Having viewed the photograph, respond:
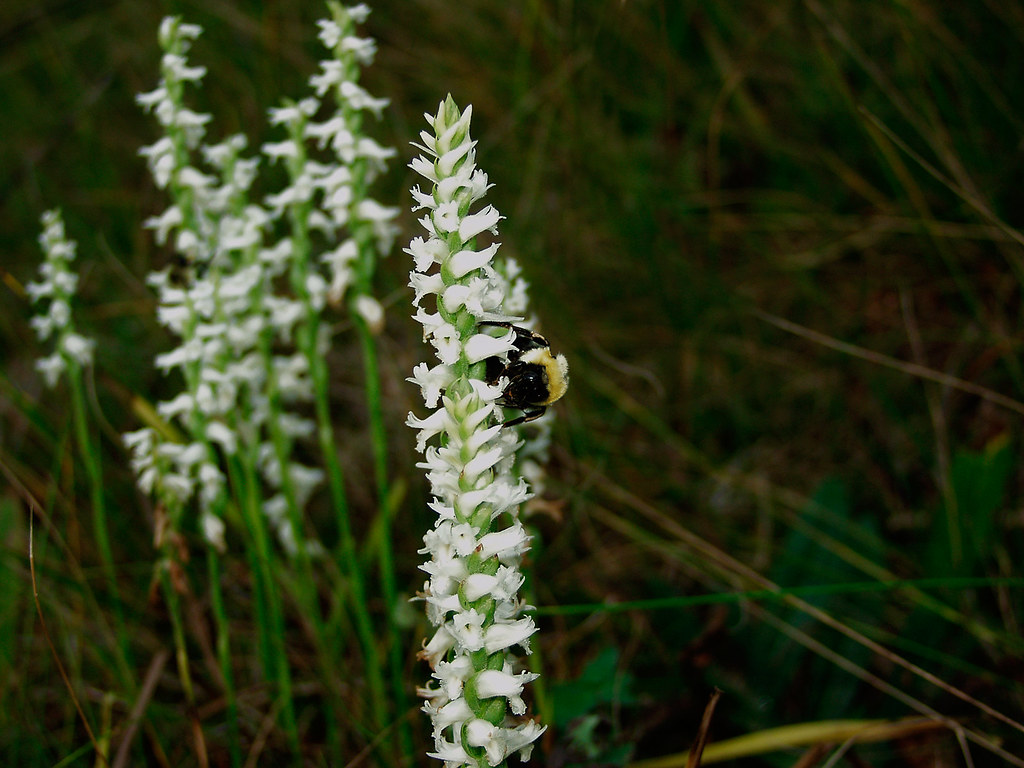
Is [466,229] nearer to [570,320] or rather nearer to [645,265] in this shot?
[570,320]

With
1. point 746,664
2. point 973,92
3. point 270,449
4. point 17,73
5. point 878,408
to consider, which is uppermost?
point 17,73

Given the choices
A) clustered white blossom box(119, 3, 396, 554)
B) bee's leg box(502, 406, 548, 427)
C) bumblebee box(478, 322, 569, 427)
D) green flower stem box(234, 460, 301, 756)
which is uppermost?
clustered white blossom box(119, 3, 396, 554)

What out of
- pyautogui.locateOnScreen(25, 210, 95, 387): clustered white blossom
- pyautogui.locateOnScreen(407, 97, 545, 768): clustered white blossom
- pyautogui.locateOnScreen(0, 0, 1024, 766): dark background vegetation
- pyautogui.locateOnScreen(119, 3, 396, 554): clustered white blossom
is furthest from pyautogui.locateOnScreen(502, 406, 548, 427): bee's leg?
pyautogui.locateOnScreen(25, 210, 95, 387): clustered white blossom

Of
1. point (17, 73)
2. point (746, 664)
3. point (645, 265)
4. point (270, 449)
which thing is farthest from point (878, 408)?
point (17, 73)

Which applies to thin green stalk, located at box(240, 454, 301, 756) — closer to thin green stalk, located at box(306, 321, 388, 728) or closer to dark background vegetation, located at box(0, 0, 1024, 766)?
thin green stalk, located at box(306, 321, 388, 728)

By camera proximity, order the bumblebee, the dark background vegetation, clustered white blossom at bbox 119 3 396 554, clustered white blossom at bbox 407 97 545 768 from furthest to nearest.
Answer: the dark background vegetation, clustered white blossom at bbox 119 3 396 554, the bumblebee, clustered white blossom at bbox 407 97 545 768

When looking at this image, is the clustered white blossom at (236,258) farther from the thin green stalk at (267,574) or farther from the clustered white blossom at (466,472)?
the clustered white blossom at (466,472)

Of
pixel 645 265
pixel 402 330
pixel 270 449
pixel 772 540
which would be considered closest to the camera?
pixel 270 449

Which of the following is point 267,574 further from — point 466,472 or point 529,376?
point 466,472
